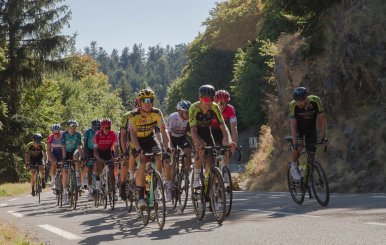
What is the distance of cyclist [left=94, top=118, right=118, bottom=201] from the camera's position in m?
15.5

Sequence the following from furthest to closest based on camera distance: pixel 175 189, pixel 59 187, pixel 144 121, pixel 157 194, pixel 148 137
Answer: pixel 59 187
pixel 175 189
pixel 148 137
pixel 144 121
pixel 157 194

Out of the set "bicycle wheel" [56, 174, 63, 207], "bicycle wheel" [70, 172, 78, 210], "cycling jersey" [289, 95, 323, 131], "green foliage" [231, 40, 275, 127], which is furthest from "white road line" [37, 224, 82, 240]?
"green foliage" [231, 40, 275, 127]

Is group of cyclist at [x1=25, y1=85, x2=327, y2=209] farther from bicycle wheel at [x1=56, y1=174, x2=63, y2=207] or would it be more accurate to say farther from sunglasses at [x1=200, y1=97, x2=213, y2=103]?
bicycle wheel at [x1=56, y1=174, x2=63, y2=207]

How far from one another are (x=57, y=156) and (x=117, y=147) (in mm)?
4319

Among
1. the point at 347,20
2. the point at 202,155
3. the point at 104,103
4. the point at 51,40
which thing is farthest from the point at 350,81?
the point at 104,103

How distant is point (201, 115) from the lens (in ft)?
34.5

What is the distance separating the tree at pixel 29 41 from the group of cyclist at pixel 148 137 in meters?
21.1

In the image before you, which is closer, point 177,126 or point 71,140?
point 177,126

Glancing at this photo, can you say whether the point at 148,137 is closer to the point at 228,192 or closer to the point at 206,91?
the point at 206,91

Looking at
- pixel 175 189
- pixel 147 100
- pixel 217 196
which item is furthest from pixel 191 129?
pixel 175 189

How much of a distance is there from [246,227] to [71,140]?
974cm

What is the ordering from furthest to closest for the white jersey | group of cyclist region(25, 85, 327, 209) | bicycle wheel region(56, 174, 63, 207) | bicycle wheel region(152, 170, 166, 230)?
1. bicycle wheel region(56, 174, 63, 207)
2. the white jersey
3. group of cyclist region(25, 85, 327, 209)
4. bicycle wheel region(152, 170, 166, 230)

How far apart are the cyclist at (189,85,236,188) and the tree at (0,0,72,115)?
1183 inches

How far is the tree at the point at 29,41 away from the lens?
38.4 meters
